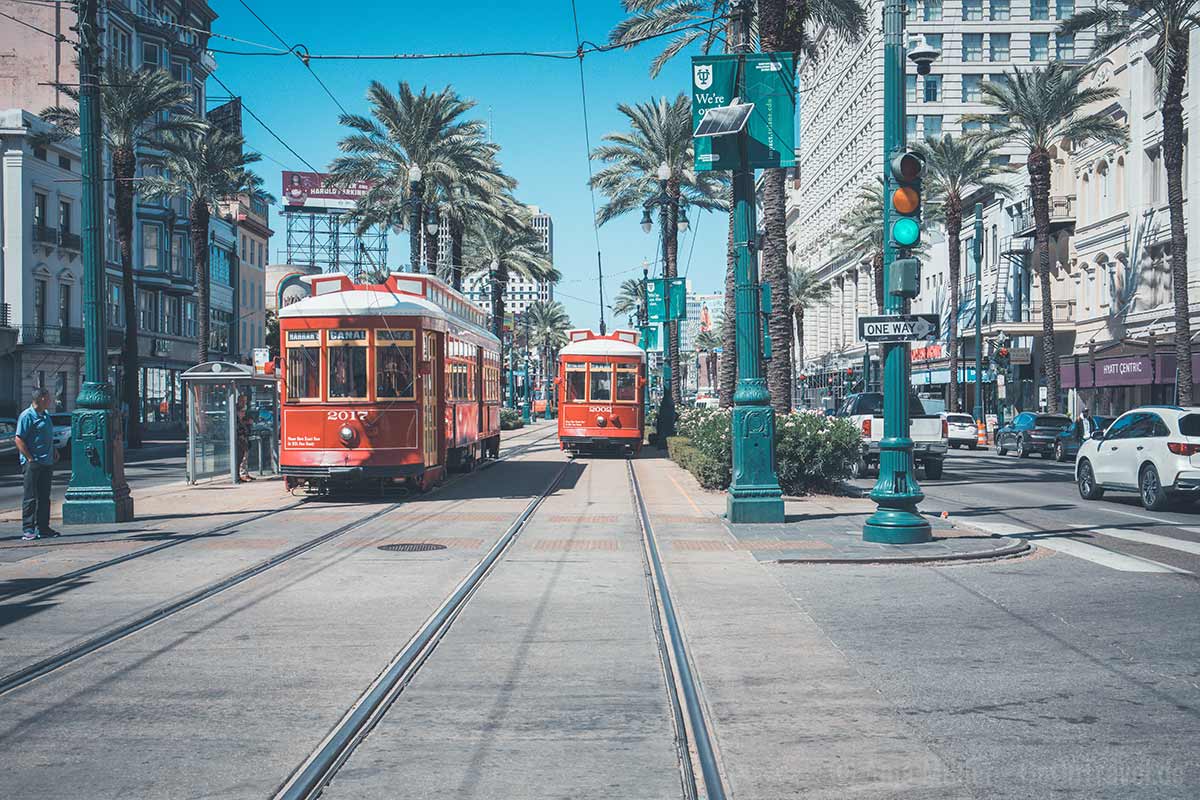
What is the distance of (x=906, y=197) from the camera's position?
1369 centimetres

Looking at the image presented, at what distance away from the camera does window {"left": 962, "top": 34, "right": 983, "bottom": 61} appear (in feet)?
245

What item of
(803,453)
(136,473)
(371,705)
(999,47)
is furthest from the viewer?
(999,47)

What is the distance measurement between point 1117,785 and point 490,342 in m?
25.5

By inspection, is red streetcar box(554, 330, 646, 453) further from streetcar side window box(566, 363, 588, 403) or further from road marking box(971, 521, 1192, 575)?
road marking box(971, 521, 1192, 575)

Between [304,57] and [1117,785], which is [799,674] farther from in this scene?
[304,57]

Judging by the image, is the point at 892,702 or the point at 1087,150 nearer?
the point at 892,702

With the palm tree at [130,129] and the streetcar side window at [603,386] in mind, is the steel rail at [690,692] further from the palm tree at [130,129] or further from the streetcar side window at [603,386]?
the palm tree at [130,129]

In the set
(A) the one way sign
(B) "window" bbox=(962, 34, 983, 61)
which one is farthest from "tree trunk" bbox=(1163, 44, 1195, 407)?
(B) "window" bbox=(962, 34, 983, 61)

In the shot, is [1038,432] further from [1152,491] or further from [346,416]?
[346,416]

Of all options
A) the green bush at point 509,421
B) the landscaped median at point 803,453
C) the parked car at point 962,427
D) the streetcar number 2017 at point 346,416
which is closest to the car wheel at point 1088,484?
the landscaped median at point 803,453

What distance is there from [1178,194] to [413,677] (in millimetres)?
33169

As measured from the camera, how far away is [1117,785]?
212 inches

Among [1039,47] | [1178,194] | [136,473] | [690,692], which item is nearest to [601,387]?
[136,473]

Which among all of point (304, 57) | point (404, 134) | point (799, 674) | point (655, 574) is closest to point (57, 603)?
point (655, 574)
